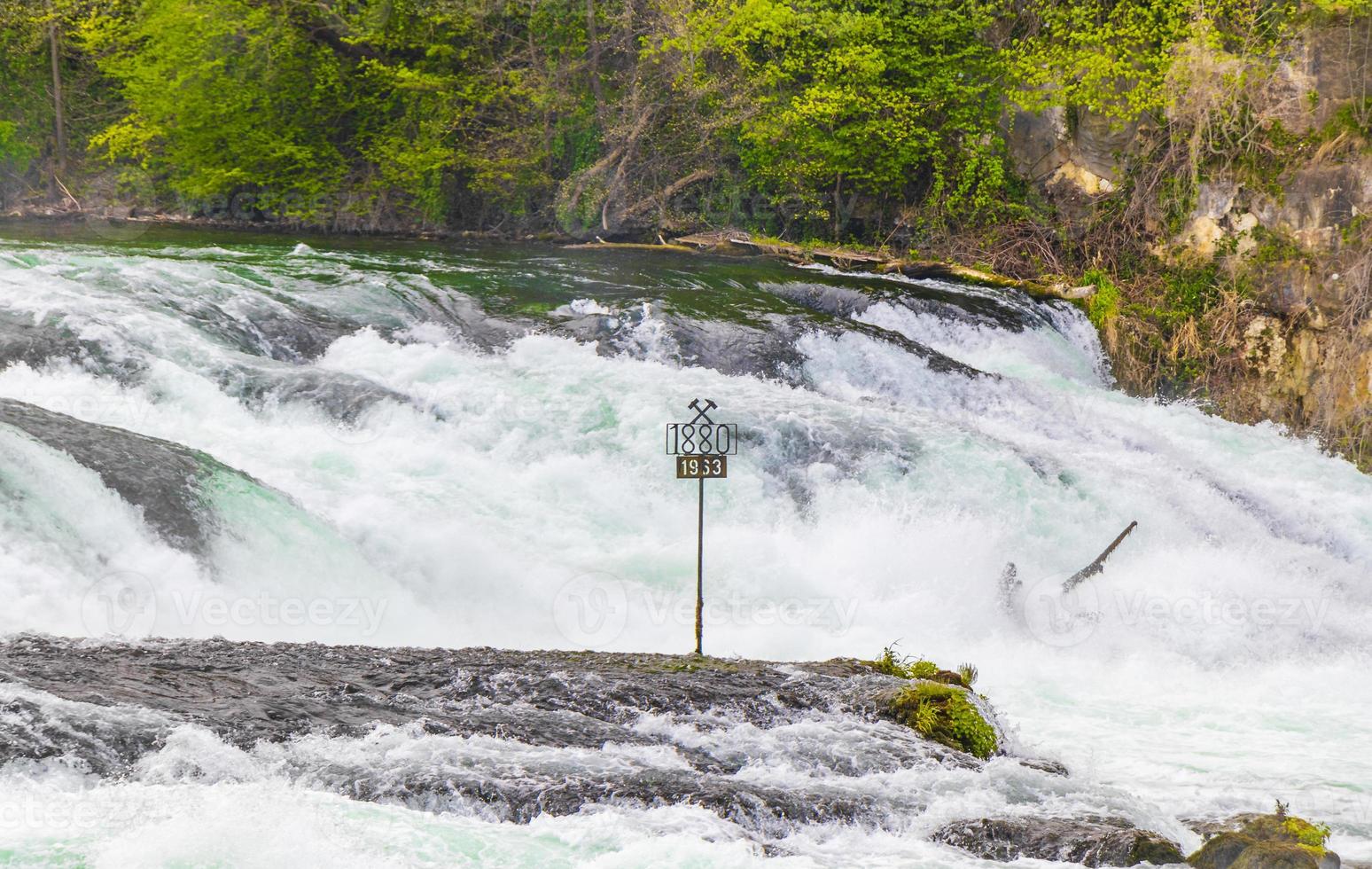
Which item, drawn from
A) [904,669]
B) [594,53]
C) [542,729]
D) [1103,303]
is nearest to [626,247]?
[594,53]

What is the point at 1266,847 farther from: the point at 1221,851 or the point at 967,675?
the point at 967,675

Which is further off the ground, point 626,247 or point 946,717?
point 626,247

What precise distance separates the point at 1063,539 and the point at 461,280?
7636 millimetres

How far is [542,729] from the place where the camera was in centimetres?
488

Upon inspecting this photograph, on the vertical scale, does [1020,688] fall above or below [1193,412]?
below

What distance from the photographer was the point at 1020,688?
7.02 m

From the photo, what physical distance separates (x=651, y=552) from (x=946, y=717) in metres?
3.45

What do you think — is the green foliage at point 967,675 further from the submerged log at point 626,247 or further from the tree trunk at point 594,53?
the tree trunk at point 594,53

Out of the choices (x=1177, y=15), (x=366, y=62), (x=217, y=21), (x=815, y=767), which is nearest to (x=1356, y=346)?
(x=1177, y=15)

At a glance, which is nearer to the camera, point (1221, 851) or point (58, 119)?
point (1221, 851)

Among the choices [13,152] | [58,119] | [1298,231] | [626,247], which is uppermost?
[58,119]

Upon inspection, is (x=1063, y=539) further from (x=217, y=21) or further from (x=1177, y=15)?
(x=217, y=21)

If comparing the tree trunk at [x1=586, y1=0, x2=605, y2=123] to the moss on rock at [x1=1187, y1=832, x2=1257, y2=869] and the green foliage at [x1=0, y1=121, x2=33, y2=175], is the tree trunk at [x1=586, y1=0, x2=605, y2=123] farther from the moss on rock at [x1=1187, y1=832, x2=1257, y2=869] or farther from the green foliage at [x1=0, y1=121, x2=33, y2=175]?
the moss on rock at [x1=1187, y1=832, x2=1257, y2=869]

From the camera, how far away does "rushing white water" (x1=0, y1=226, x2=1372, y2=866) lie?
13.7 feet
